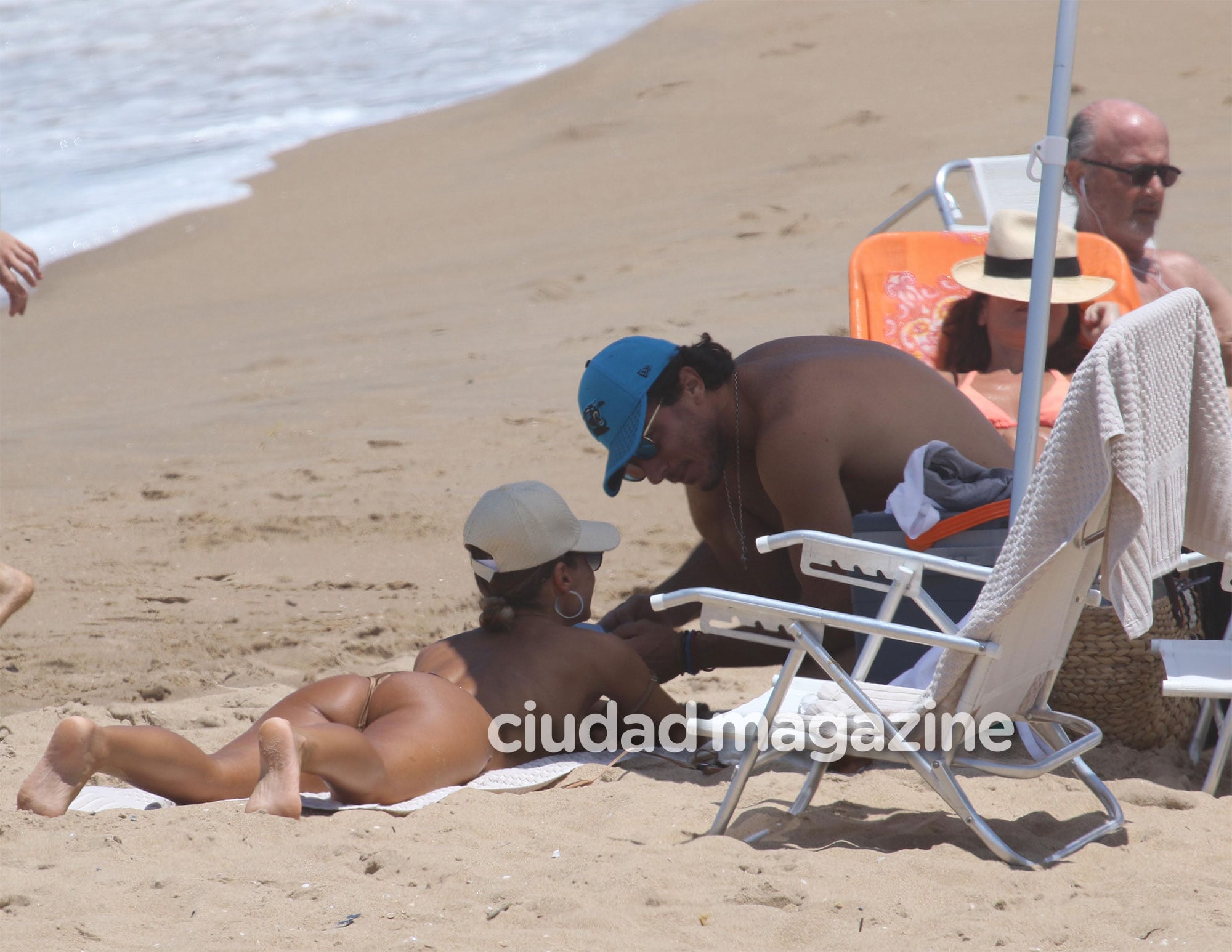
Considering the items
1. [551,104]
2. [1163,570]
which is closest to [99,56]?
[551,104]

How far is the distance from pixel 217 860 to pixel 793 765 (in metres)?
1.16

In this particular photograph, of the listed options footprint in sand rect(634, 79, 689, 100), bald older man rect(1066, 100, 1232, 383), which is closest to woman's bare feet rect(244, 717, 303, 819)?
bald older man rect(1066, 100, 1232, 383)

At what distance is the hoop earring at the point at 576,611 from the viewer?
3541 mm

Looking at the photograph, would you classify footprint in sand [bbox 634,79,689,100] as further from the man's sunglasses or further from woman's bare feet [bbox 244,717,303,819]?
woman's bare feet [bbox 244,717,303,819]

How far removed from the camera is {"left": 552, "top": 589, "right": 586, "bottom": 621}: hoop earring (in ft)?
11.6

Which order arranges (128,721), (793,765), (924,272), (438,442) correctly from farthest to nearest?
1. (438,442)
2. (924,272)
3. (128,721)
4. (793,765)

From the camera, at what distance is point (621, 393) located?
3.44 metres

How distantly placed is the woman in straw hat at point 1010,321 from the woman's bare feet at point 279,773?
8.43ft

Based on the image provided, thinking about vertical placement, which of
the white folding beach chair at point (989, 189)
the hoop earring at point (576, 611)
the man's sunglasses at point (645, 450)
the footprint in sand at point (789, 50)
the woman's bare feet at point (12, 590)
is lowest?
the hoop earring at point (576, 611)

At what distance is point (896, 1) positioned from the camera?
1222cm

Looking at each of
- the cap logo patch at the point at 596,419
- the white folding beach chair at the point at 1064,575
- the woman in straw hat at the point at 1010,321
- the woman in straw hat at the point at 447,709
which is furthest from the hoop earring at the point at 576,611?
the woman in straw hat at the point at 1010,321

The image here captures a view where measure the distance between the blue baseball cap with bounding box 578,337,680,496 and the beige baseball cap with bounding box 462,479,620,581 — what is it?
159mm

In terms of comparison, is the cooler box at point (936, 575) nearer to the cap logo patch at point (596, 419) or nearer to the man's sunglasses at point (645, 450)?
the man's sunglasses at point (645, 450)

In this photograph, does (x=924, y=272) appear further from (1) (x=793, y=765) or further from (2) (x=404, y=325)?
(2) (x=404, y=325)
